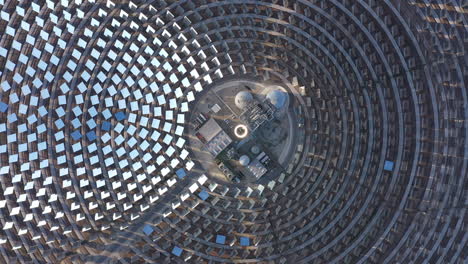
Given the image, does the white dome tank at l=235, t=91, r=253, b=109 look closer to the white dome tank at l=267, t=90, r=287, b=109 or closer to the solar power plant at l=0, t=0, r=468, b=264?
the solar power plant at l=0, t=0, r=468, b=264

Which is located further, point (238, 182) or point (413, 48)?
point (238, 182)

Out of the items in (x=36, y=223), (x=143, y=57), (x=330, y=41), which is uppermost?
(x=143, y=57)

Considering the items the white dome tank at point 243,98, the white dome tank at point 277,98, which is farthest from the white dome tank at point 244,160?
the white dome tank at point 277,98

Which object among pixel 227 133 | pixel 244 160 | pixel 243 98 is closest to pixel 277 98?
pixel 243 98

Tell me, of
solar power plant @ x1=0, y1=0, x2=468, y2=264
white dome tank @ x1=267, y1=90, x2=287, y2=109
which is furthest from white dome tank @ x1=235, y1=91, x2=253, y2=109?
white dome tank @ x1=267, y1=90, x2=287, y2=109

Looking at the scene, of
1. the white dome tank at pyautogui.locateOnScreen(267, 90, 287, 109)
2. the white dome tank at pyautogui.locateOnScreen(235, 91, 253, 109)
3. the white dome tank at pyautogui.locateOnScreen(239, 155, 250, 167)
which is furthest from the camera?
the white dome tank at pyautogui.locateOnScreen(239, 155, 250, 167)

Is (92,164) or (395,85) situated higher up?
(92,164)

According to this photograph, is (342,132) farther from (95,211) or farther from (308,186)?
(95,211)

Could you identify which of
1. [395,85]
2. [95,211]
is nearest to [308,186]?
[395,85]
